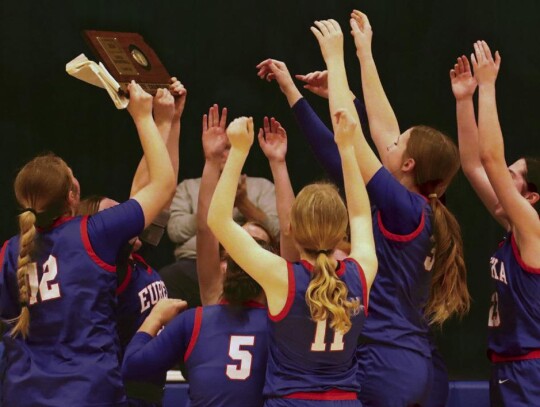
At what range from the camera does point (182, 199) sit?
6230 mm

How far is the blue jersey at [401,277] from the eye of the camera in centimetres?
371

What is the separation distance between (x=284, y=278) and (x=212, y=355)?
0.39 meters

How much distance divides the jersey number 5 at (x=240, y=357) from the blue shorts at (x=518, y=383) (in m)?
1.10

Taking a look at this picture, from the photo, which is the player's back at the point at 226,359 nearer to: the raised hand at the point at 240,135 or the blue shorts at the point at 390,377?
the blue shorts at the point at 390,377

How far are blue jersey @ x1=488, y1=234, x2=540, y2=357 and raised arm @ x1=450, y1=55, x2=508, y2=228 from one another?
0.95 ft

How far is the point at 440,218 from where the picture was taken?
12.5 ft

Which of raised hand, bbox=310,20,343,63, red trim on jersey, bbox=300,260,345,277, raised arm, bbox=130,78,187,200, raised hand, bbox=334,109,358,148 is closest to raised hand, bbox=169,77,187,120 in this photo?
raised arm, bbox=130,78,187,200

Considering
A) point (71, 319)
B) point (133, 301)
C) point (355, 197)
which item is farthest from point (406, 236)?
point (71, 319)

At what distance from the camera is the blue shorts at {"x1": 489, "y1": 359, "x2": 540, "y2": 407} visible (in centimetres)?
394

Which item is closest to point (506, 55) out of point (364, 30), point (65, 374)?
point (364, 30)

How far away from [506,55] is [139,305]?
3.30 m

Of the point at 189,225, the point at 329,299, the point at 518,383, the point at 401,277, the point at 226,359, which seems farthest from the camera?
the point at 189,225

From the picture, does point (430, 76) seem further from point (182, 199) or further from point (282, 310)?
point (282, 310)

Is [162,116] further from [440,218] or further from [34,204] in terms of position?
[440,218]
